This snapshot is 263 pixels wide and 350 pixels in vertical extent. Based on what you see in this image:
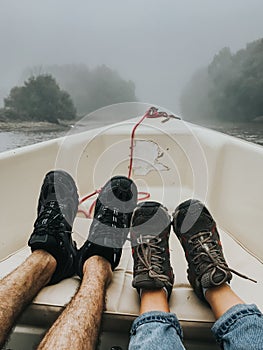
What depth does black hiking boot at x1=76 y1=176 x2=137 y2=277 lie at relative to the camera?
69 cm

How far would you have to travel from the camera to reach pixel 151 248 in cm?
67

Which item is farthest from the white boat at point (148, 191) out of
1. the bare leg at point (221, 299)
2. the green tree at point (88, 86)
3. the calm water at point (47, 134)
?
the green tree at point (88, 86)

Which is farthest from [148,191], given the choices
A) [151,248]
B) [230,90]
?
[230,90]

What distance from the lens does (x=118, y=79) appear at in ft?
7.12

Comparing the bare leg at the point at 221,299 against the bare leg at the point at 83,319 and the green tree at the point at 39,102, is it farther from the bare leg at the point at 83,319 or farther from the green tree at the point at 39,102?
the green tree at the point at 39,102

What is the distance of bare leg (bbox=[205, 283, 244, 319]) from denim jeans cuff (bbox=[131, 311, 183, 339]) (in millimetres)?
81

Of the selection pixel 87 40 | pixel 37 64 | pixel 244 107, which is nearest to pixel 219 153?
pixel 244 107

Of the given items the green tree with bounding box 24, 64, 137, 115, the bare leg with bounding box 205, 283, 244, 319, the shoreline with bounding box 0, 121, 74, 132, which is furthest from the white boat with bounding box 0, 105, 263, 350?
the green tree with bounding box 24, 64, 137, 115

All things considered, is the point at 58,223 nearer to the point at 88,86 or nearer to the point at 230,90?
the point at 88,86

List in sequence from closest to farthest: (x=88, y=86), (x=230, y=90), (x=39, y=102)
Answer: (x=39, y=102) → (x=88, y=86) → (x=230, y=90)

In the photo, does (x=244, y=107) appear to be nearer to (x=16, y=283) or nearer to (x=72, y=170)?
(x=72, y=170)

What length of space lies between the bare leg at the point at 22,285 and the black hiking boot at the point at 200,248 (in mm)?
292

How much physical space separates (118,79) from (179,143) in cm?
97

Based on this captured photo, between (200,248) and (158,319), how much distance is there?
8.7 inches
